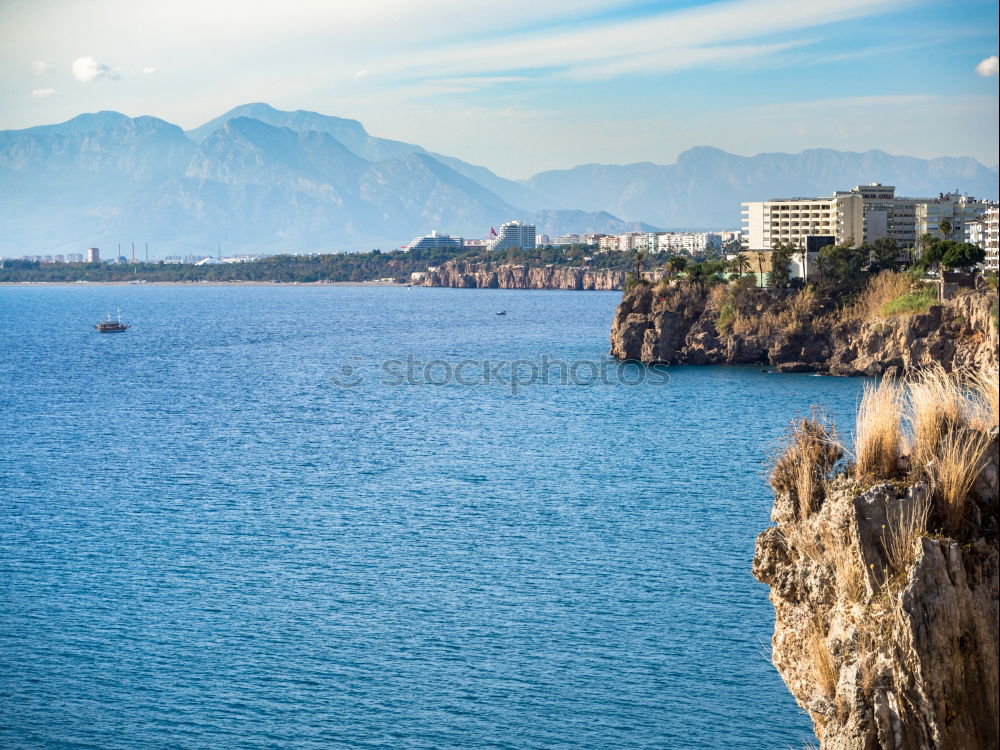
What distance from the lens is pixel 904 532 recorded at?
920cm

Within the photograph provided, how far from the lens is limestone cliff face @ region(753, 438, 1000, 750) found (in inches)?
351

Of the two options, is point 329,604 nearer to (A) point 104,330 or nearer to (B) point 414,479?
(B) point 414,479

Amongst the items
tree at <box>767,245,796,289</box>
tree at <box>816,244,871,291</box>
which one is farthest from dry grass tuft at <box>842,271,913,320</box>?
tree at <box>767,245,796,289</box>

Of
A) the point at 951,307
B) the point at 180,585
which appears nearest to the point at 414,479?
the point at 180,585

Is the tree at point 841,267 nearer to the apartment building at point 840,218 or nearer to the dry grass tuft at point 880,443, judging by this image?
the apartment building at point 840,218

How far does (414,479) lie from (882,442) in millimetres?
28107

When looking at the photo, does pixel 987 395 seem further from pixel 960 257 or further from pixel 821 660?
pixel 960 257

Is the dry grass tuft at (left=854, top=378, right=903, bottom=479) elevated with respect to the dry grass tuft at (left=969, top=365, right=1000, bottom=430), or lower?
lower

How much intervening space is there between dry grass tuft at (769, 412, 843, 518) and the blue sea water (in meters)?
8.14

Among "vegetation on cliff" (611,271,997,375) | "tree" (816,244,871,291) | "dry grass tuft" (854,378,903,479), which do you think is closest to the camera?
"dry grass tuft" (854,378,903,479)

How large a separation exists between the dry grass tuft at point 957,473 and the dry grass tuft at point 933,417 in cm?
17

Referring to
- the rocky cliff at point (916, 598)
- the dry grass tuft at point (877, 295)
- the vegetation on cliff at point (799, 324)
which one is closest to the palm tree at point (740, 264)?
the vegetation on cliff at point (799, 324)

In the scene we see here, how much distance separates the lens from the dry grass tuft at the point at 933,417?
9.64m

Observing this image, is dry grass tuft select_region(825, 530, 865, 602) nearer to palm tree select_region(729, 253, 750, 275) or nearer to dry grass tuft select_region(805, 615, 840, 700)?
dry grass tuft select_region(805, 615, 840, 700)
